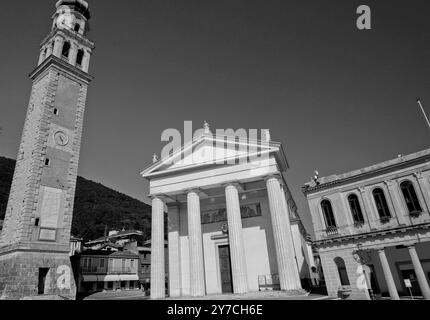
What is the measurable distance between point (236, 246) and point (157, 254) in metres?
7.00

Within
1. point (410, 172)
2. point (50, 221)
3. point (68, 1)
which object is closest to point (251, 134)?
point (410, 172)

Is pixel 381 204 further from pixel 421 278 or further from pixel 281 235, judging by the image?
pixel 281 235

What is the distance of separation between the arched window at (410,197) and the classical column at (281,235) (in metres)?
7.92

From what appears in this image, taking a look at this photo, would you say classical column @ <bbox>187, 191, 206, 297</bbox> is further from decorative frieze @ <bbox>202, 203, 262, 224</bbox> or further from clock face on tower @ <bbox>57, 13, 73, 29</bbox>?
clock face on tower @ <bbox>57, 13, 73, 29</bbox>

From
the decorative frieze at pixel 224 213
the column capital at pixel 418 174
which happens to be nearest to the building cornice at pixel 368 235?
the column capital at pixel 418 174

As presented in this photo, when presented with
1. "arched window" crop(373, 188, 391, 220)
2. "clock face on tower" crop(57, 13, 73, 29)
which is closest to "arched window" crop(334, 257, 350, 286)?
"arched window" crop(373, 188, 391, 220)

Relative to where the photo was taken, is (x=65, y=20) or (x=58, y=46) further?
(x=65, y=20)

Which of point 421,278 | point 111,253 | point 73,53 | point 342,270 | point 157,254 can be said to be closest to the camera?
point 421,278

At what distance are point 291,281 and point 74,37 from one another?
107 feet

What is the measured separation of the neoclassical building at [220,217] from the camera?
70.9 feet

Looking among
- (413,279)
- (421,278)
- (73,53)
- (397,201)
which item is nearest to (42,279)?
(73,53)

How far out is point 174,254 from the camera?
1025 inches

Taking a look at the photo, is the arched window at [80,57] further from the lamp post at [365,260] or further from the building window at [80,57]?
the lamp post at [365,260]
